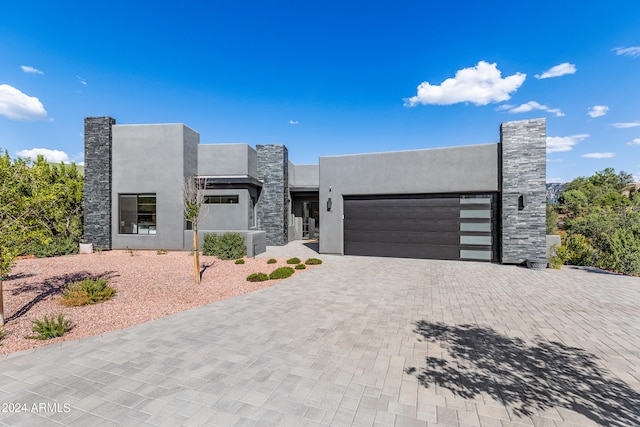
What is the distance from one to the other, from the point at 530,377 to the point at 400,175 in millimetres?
10082

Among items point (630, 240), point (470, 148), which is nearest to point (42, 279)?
point (470, 148)

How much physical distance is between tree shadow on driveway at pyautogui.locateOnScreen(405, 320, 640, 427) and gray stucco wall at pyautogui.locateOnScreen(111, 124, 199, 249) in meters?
14.3

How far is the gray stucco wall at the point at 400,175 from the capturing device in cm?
1141

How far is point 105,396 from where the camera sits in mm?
2984

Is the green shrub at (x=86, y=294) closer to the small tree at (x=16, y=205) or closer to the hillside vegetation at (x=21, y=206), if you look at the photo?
the small tree at (x=16, y=205)

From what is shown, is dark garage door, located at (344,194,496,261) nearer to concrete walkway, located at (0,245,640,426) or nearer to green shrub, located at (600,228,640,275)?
green shrub, located at (600,228,640,275)

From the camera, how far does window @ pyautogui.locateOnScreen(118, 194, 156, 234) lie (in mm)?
14820

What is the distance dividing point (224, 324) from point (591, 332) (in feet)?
22.7

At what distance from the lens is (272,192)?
17344 millimetres

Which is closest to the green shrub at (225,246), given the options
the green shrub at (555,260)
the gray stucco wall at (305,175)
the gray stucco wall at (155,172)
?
the gray stucco wall at (155,172)

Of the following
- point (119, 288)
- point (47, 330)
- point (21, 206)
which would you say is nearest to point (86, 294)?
point (119, 288)

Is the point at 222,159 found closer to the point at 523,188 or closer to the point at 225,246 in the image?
the point at 225,246

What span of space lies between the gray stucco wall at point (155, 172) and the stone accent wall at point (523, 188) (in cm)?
1588

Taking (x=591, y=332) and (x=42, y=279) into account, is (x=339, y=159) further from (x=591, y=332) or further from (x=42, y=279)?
(x=42, y=279)
